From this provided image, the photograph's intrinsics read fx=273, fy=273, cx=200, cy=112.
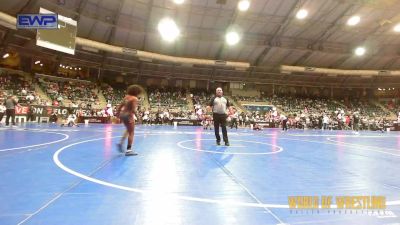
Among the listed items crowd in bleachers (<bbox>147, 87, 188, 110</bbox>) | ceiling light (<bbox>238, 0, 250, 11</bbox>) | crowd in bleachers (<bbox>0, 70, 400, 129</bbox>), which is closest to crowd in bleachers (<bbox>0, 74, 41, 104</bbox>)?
crowd in bleachers (<bbox>0, 70, 400, 129</bbox>)

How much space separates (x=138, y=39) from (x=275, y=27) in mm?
15791

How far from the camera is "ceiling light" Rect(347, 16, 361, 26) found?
95.7ft

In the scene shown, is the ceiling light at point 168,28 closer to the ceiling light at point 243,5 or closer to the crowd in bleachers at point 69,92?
the ceiling light at point 243,5

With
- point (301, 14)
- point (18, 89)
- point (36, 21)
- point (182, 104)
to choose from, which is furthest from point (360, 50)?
point (18, 89)

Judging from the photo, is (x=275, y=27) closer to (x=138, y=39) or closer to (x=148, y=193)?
(x=138, y=39)

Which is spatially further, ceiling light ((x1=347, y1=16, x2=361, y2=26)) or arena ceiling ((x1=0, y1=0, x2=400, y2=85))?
ceiling light ((x1=347, y1=16, x2=361, y2=26))

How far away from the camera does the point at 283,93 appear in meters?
47.1

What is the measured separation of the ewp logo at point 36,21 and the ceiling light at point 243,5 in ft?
59.6

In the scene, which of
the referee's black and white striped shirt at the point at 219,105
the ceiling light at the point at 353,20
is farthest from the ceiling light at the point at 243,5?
the referee's black and white striped shirt at the point at 219,105

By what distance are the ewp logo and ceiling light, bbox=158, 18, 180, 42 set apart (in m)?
16.7

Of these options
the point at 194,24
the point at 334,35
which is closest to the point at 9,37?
the point at 194,24

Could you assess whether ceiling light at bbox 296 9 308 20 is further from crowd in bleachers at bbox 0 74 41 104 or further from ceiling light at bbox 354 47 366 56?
crowd in bleachers at bbox 0 74 41 104

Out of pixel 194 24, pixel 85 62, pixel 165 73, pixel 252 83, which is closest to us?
pixel 194 24

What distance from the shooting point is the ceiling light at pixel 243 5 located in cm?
2617
